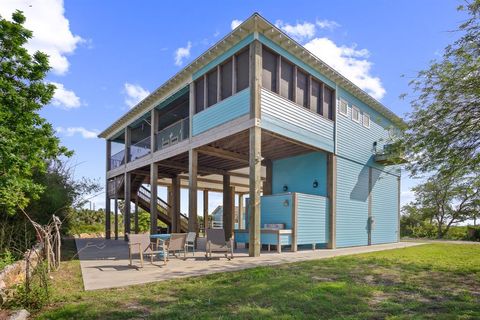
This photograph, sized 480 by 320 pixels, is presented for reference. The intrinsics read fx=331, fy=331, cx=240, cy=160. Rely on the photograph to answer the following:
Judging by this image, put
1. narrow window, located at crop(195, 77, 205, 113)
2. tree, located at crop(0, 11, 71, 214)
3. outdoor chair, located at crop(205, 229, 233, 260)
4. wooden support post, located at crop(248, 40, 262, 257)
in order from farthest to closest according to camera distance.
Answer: narrow window, located at crop(195, 77, 205, 113) → wooden support post, located at crop(248, 40, 262, 257) → outdoor chair, located at crop(205, 229, 233, 260) → tree, located at crop(0, 11, 71, 214)

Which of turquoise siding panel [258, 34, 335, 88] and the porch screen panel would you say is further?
the porch screen panel

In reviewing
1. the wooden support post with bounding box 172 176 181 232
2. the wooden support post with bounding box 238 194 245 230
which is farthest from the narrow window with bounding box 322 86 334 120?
the wooden support post with bounding box 238 194 245 230

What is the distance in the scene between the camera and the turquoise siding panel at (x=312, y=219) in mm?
12117

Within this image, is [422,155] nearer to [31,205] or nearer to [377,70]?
[377,70]

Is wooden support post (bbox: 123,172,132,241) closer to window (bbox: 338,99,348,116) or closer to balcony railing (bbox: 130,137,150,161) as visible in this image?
balcony railing (bbox: 130,137,150,161)

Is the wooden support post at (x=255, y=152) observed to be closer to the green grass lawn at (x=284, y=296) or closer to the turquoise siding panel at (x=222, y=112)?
the turquoise siding panel at (x=222, y=112)

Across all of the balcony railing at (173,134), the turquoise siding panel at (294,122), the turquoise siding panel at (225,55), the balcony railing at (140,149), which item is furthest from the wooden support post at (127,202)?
the turquoise siding panel at (294,122)

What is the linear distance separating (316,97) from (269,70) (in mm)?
3003

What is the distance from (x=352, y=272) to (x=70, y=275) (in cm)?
611

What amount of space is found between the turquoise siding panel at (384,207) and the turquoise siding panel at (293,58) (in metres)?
6.14

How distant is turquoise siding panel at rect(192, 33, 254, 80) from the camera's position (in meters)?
10.8

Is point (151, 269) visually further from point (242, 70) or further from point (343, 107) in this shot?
point (343, 107)

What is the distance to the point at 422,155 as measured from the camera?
889 cm

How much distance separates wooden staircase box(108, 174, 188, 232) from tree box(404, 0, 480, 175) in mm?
14680
